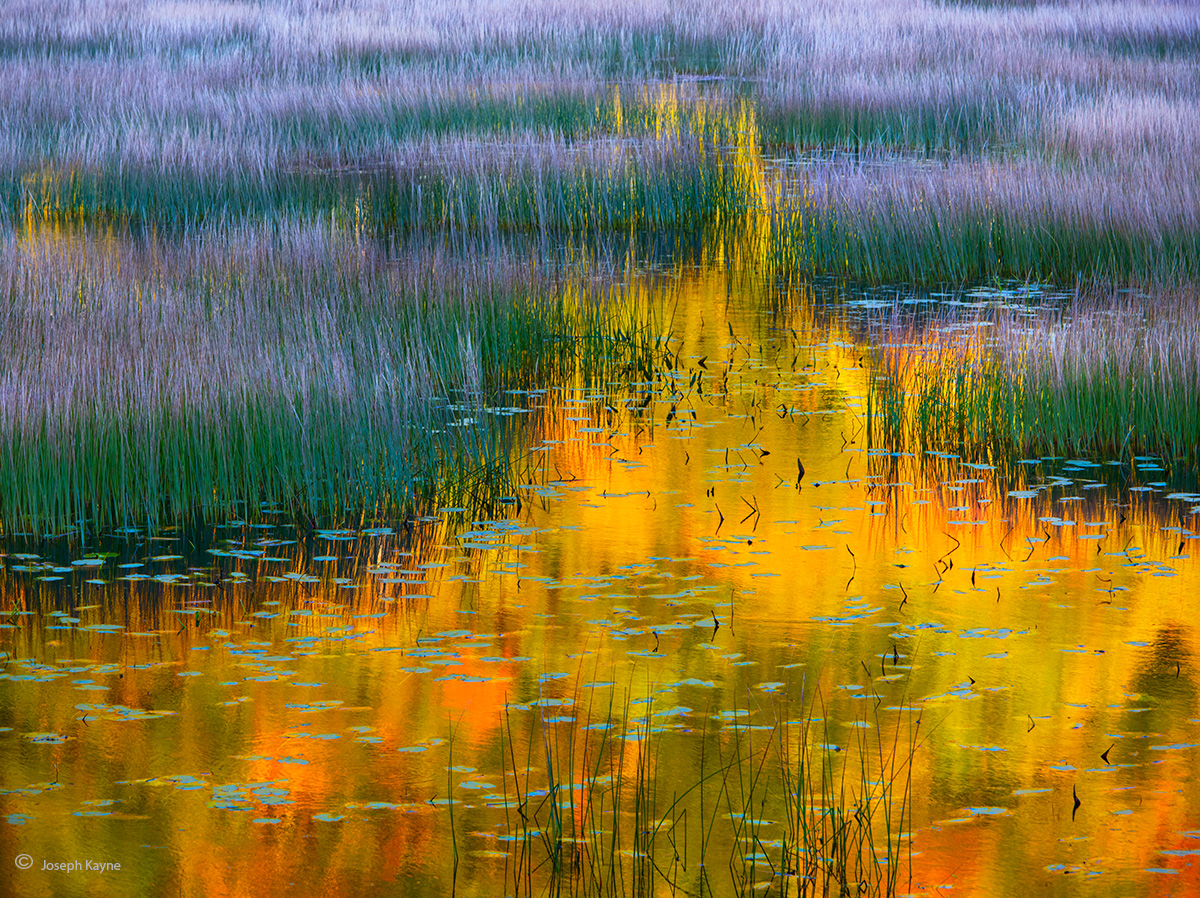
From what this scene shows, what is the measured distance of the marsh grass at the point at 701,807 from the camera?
3.60 m

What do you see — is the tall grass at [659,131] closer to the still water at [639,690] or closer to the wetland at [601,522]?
the wetland at [601,522]

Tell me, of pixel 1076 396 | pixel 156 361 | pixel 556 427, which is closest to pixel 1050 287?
pixel 1076 396

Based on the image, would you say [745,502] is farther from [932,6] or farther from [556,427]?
[932,6]

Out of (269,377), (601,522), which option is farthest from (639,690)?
(269,377)

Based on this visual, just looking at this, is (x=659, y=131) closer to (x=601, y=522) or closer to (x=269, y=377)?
(x=269, y=377)

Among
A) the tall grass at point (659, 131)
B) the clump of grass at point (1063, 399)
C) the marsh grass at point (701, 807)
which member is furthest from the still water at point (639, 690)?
the tall grass at point (659, 131)

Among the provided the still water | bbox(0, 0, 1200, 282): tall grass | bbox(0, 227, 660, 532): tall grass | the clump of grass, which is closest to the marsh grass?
the still water

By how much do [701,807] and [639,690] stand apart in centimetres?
73

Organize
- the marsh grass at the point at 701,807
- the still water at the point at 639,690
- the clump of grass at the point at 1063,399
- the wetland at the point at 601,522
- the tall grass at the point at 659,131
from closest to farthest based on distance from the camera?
1. the marsh grass at the point at 701,807
2. the still water at the point at 639,690
3. the wetland at the point at 601,522
4. the clump of grass at the point at 1063,399
5. the tall grass at the point at 659,131

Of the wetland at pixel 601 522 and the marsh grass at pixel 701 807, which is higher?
the wetland at pixel 601 522

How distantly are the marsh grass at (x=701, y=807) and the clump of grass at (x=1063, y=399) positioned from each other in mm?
3121

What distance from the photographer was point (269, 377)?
7.00 m

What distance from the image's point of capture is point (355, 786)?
13.2 ft

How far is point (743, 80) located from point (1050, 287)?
10.3m
